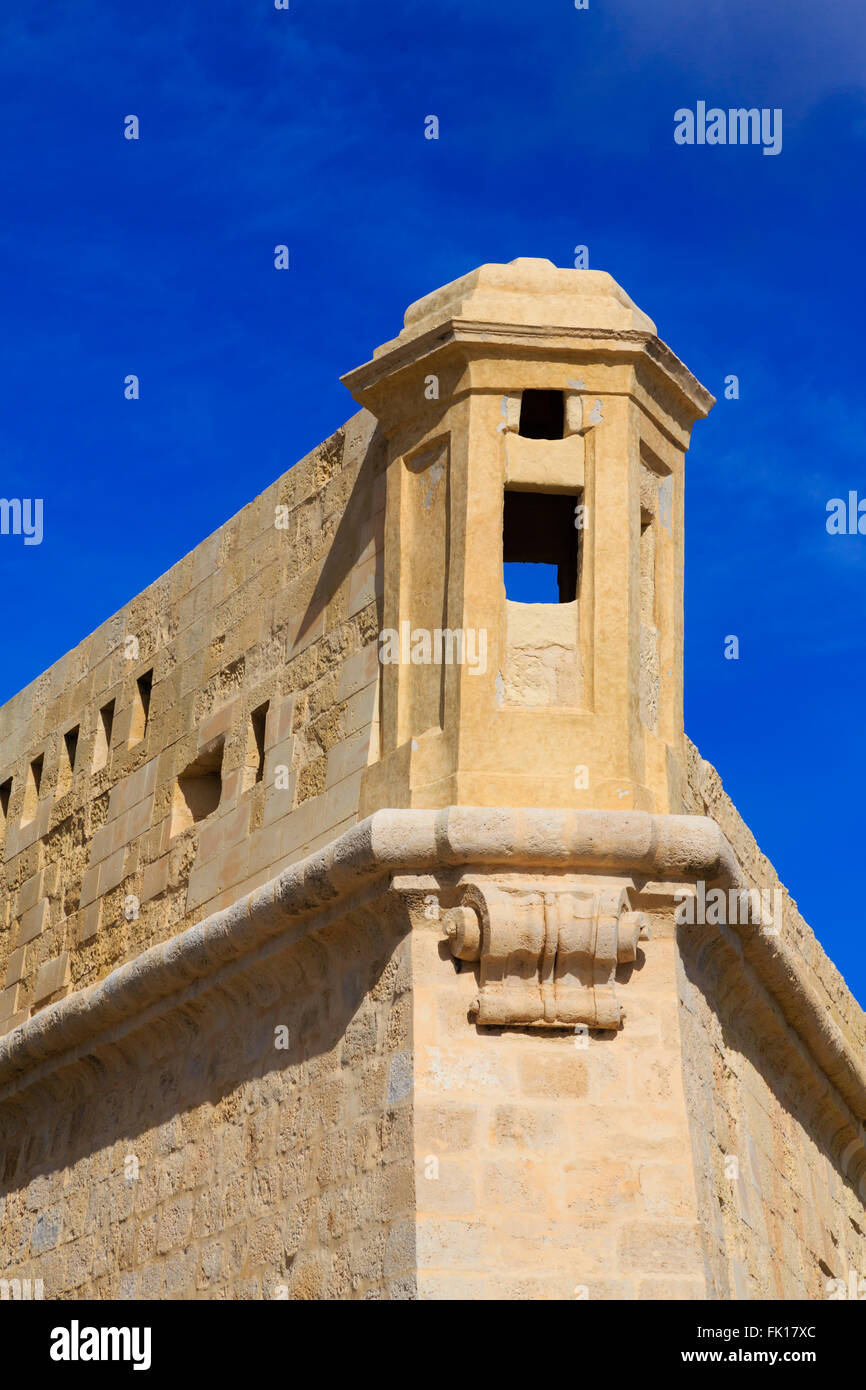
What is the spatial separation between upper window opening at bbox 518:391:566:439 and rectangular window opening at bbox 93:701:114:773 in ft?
9.52

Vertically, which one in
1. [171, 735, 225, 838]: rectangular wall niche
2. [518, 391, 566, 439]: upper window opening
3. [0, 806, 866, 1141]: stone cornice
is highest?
[518, 391, 566, 439]: upper window opening

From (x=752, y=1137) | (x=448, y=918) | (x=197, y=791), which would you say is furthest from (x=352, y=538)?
(x=752, y=1137)

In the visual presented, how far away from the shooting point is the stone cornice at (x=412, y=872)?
689 centimetres

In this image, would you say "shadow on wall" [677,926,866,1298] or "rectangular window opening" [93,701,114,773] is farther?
"rectangular window opening" [93,701,114,773]

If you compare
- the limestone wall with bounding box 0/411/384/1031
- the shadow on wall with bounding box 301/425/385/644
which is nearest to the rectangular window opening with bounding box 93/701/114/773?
the limestone wall with bounding box 0/411/384/1031

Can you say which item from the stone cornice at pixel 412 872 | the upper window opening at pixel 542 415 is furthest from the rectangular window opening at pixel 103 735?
the upper window opening at pixel 542 415

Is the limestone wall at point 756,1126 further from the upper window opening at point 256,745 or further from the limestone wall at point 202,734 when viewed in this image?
the upper window opening at point 256,745

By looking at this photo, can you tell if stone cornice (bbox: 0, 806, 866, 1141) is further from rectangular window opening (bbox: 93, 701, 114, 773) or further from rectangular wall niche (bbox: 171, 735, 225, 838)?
rectangular window opening (bbox: 93, 701, 114, 773)

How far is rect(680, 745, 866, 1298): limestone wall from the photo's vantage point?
7.23 metres

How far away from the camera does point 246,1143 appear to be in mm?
7660

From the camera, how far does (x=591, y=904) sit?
6.87 metres

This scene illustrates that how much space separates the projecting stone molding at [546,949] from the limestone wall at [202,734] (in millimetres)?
924

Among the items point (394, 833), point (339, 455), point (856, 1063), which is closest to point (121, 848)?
point (339, 455)

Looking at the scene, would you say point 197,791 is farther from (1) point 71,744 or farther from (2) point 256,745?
(1) point 71,744
